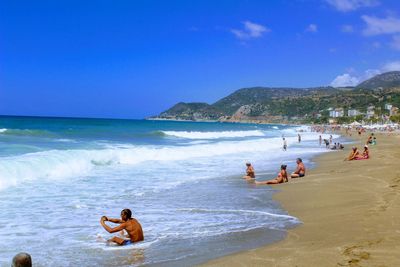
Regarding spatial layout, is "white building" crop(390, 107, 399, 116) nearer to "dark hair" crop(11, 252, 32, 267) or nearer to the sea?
the sea

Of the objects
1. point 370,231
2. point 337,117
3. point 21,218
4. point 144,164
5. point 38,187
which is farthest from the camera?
point 337,117

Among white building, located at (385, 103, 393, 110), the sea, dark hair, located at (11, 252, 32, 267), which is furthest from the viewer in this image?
white building, located at (385, 103, 393, 110)

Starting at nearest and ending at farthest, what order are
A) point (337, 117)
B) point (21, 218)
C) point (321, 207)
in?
point (21, 218) < point (321, 207) < point (337, 117)

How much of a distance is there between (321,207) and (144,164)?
44.6 ft

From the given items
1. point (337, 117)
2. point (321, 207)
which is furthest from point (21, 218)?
point (337, 117)

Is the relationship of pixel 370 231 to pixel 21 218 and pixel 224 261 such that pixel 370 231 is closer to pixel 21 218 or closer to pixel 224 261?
pixel 224 261

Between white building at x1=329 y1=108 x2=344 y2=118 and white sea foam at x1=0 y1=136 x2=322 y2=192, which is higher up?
white building at x1=329 y1=108 x2=344 y2=118

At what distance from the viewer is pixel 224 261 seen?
6.24 metres

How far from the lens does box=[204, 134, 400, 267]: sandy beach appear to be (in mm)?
5988

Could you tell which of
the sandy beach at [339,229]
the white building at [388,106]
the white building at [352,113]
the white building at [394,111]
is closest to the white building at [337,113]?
the white building at [352,113]

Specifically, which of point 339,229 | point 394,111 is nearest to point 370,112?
point 394,111

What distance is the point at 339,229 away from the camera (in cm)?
779

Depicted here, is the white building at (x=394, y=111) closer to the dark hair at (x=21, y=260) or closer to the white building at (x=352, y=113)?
the white building at (x=352, y=113)

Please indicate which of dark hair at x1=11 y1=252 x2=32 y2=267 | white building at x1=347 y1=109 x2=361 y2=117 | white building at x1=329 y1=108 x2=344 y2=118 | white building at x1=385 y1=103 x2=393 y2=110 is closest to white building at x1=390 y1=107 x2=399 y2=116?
white building at x1=385 y1=103 x2=393 y2=110
